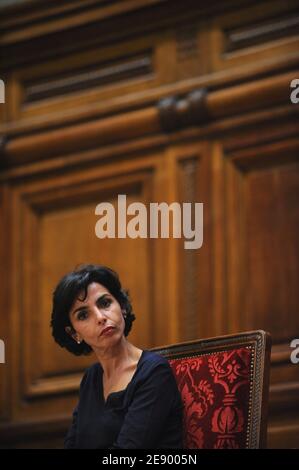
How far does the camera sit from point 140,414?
230cm

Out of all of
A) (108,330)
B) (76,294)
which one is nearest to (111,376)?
(108,330)

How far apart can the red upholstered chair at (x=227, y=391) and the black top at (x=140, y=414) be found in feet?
0.16

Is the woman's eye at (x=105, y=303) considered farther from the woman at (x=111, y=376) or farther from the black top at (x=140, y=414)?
the black top at (x=140, y=414)

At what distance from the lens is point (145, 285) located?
361cm

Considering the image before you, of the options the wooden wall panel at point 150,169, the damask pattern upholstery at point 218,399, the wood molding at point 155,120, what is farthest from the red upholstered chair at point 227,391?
the wood molding at point 155,120

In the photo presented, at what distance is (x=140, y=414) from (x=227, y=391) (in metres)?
0.22

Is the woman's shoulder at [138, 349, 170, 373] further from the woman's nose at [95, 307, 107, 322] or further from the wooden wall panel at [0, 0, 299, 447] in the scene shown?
the wooden wall panel at [0, 0, 299, 447]

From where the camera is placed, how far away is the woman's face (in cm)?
245

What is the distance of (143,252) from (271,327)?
584 millimetres

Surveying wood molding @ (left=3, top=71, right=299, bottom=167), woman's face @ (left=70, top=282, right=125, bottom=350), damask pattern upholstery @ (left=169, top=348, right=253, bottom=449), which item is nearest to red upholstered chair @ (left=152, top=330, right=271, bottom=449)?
damask pattern upholstery @ (left=169, top=348, right=253, bottom=449)

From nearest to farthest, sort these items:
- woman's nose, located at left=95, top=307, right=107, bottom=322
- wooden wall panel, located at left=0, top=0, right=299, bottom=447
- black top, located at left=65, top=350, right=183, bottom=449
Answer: black top, located at left=65, top=350, right=183, bottom=449 → woman's nose, located at left=95, top=307, right=107, bottom=322 → wooden wall panel, located at left=0, top=0, right=299, bottom=447

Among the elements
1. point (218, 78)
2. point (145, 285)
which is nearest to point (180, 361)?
point (145, 285)

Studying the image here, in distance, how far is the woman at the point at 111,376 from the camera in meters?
2.32
